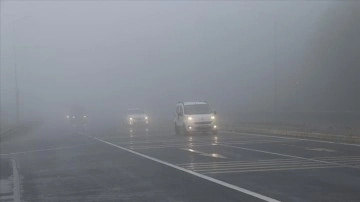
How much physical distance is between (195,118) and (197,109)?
125cm

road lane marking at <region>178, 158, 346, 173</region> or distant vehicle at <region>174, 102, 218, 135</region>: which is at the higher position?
distant vehicle at <region>174, 102, 218, 135</region>

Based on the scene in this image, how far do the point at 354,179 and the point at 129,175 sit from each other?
6.09m

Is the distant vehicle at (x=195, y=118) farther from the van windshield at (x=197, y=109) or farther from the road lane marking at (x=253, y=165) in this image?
the road lane marking at (x=253, y=165)

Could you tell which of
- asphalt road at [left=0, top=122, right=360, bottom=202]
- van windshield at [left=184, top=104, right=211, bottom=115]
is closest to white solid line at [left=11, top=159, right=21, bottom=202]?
asphalt road at [left=0, top=122, right=360, bottom=202]

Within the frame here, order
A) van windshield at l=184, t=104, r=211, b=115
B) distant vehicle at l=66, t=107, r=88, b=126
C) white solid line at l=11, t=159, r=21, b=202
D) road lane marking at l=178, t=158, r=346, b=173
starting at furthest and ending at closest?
distant vehicle at l=66, t=107, r=88, b=126
van windshield at l=184, t=104, r=211, b=115
road lane marking at l=178, t=158, r=346, b=173
white solid line at l=11, t=159, r=21, b=202

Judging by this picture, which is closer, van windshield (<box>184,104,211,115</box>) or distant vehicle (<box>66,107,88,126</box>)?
van windshield (<box>184,104,211,115</box>)

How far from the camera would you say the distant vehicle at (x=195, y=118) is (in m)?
42.5

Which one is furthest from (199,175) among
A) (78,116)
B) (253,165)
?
(78,116)

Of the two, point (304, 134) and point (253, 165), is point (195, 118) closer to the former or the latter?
point (304, 134)

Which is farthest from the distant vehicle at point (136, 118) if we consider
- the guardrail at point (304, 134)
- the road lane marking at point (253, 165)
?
the road lane marking at point (253, 165)

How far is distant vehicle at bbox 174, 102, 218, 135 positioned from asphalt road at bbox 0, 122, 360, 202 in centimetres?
1362

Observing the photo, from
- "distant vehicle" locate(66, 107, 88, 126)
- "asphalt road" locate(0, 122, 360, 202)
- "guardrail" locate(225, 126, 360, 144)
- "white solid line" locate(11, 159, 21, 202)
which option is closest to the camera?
"asphalt road" locate(0, 122, 360, 202)

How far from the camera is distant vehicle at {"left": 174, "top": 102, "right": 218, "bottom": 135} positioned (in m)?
42.5

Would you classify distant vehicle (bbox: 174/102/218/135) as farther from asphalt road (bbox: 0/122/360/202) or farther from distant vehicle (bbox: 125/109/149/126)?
distant vehicle (bbox: 125/109/149/126)
